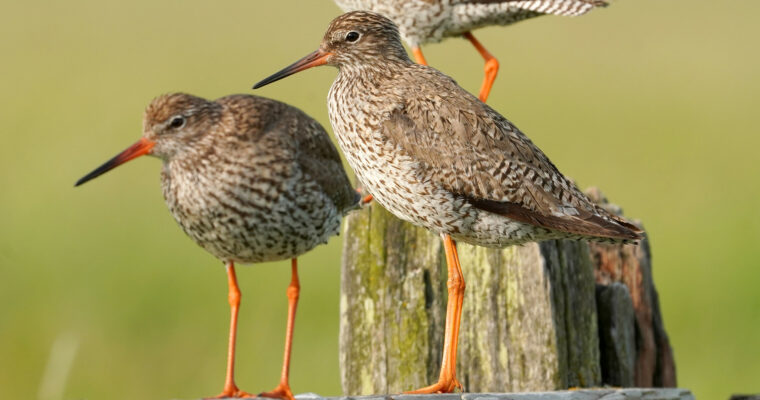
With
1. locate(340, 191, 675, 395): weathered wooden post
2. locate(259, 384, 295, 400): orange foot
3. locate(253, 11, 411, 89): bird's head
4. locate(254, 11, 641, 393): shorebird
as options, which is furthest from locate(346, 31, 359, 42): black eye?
locate(259, 384, 295, 400): orange foot

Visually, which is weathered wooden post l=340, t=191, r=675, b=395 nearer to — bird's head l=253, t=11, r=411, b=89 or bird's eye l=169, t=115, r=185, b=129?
bird's head l=253, t=11, r=411, b=89

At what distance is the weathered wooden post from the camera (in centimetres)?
667

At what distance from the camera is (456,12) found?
1055 cm

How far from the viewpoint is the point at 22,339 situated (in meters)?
10.3

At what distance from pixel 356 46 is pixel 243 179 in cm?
106

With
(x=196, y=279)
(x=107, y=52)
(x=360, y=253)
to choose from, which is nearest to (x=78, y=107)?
(x=107, y=52)

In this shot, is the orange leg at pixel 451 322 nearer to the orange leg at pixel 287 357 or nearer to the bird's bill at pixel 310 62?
the orange leg at pixel 287 357

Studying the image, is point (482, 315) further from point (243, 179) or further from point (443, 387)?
point (243, 179)

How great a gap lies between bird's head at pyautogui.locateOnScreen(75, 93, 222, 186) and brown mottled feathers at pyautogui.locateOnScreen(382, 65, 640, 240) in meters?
1.51

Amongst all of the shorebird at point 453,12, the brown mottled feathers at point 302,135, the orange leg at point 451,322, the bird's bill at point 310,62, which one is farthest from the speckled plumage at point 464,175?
the shorebird at point 453,12

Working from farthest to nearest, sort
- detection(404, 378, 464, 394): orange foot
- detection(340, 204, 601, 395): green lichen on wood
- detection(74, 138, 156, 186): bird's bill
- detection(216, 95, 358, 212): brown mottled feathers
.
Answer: detection(216, 95, 358, 212): brown mottled feathers → detection(74, 138, 156, 186): bird's bill → detection(340, 204, 601, 395): green lichen on wood → detection(404, 378, 464, 394): orange foot

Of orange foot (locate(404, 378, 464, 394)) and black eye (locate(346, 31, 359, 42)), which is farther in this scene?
black eye (locate(346, 31, 359, 42))

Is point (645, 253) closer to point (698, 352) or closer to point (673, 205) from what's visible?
point (698, 352)

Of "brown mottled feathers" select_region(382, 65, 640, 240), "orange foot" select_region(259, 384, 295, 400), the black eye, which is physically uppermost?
the black eye
